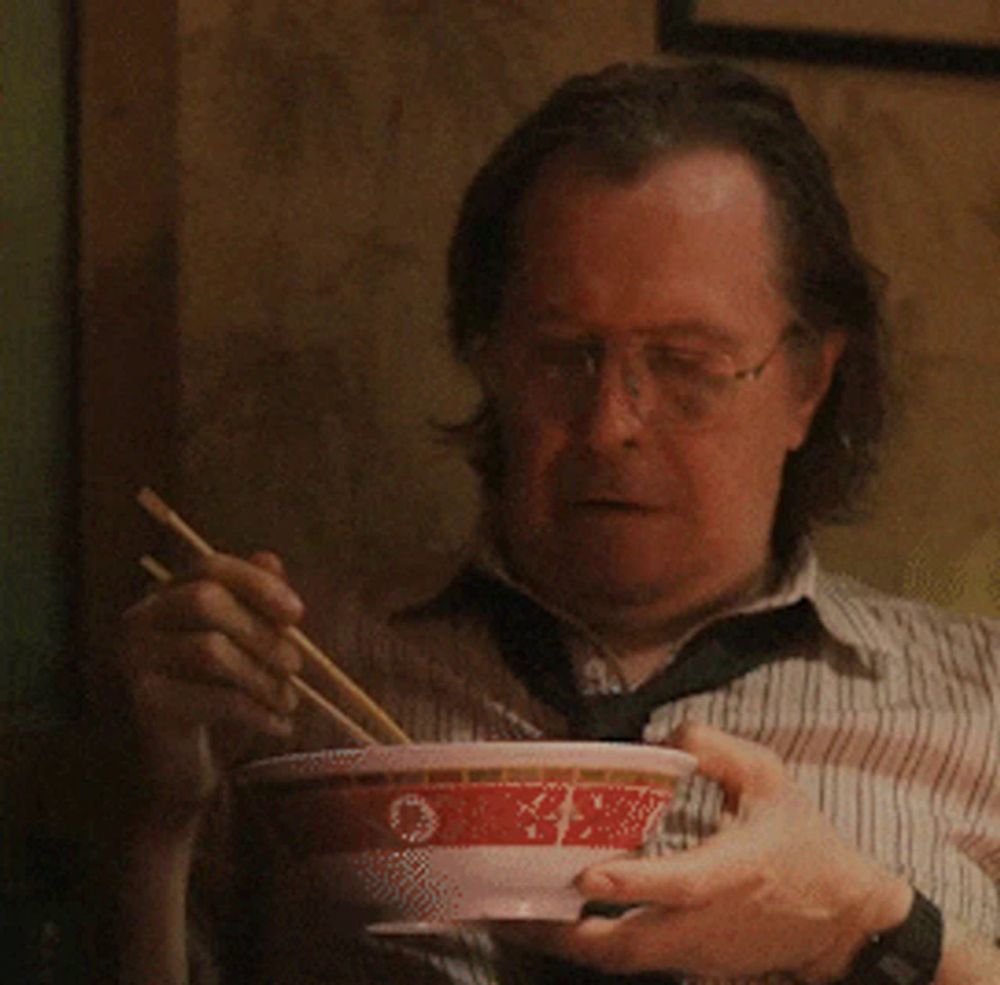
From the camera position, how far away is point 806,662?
1572mm

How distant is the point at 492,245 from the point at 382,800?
24.3 inches

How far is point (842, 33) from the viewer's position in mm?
1885

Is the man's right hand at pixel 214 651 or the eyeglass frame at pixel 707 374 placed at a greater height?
the eyeglass frame at pixel 707 374

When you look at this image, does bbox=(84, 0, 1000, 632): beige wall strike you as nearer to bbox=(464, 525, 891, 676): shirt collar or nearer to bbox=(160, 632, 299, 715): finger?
bbox=(464, 525, 891, 676): shirt collar

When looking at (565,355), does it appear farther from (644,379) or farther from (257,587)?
(257,587)

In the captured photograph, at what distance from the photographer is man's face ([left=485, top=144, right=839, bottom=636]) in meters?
1.50

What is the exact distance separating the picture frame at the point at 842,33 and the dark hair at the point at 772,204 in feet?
0.59

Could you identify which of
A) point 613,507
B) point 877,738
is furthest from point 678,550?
point 877,738

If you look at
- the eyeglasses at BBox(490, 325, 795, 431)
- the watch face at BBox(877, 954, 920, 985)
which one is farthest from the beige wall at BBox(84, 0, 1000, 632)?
the watch face at BBox(877, 954, 920, 985)

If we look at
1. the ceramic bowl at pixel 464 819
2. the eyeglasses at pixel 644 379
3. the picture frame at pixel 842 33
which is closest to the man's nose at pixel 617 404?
the eyeglasses at pixel 644 379

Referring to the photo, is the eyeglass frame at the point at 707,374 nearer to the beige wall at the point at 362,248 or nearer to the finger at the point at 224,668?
the beige wall at the point at 362,248

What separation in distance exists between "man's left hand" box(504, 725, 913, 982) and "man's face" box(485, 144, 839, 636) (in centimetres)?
28

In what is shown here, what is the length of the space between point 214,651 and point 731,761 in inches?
12.4

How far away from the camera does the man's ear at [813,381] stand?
5.37 feet
